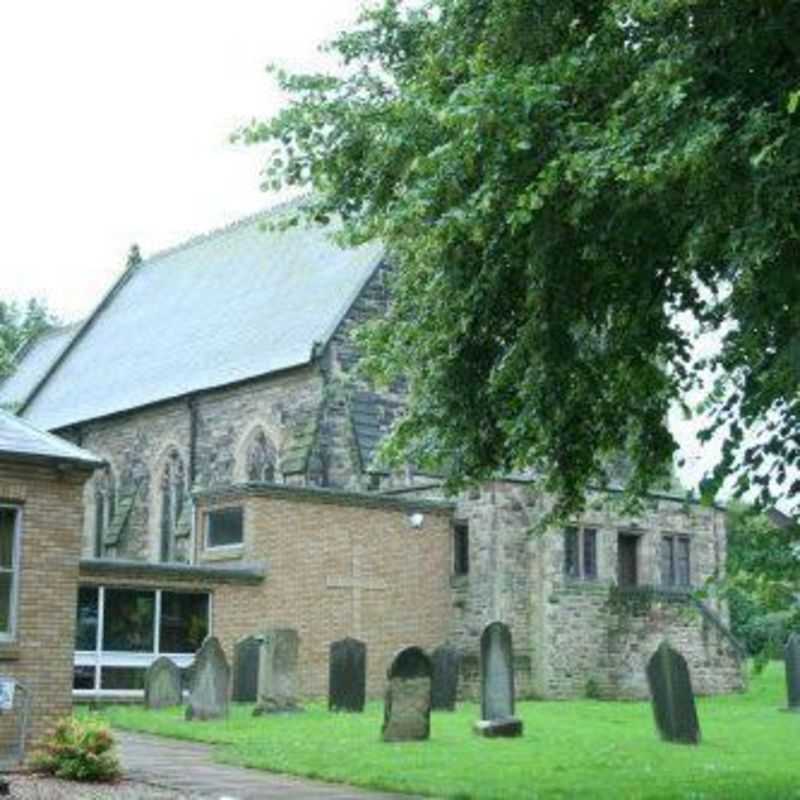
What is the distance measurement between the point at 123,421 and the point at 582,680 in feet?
53.0

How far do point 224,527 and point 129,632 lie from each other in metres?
3.26

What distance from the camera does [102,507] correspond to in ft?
133

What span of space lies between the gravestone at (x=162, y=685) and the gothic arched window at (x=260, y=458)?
1127cm

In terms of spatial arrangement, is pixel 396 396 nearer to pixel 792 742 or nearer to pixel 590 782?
pixel 792 742

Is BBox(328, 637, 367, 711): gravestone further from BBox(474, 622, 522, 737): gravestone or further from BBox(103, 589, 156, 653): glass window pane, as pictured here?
BBox(103, 589, 156, 653): glass window pane

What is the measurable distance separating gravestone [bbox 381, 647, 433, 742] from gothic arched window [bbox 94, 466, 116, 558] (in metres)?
23.5

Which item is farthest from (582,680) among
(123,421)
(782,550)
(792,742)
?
(782,550)

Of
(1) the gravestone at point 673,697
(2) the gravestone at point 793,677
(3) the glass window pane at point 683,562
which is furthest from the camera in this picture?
(3) the glass window pane at point 683,562

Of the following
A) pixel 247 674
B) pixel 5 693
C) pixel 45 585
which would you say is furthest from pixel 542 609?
pixel 5 693

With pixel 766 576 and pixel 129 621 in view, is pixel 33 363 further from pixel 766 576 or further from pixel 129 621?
pixel 766 576

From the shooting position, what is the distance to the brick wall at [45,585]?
46.2ft

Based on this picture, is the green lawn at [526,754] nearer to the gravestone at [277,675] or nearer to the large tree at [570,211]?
the gravestone at [277,675]

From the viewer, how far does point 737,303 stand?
32.9ft

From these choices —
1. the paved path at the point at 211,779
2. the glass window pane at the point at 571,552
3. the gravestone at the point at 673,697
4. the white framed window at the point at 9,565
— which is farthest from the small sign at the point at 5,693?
the glass window pane at the point at 571,552
